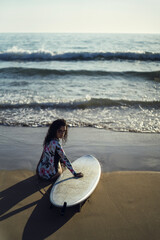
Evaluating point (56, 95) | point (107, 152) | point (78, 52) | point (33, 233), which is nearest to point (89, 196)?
point (33, 233)

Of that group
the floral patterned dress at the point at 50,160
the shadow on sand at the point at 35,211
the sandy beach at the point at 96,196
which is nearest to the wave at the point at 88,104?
the sandy beach at the point at 96,196

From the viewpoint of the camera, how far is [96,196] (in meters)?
3.07

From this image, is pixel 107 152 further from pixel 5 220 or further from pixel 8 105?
pixel 8 105

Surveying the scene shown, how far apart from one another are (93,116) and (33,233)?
175 inches

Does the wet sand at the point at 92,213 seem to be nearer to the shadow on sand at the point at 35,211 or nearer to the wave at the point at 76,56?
the shadow on sand at the point at 35,211

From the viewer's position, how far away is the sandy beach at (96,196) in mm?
2508

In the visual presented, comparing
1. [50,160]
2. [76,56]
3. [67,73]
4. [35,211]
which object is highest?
[76,56]

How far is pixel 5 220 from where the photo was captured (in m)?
2.68

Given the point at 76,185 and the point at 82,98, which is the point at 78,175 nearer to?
the point at 76,185

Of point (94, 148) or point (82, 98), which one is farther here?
point (82, 98)

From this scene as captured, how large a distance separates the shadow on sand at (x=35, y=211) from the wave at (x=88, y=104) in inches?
167

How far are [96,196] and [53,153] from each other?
2.93 ft

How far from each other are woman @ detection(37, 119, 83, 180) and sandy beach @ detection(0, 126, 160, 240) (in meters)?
0.19

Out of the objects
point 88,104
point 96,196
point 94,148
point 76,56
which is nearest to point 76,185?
point 96,196
